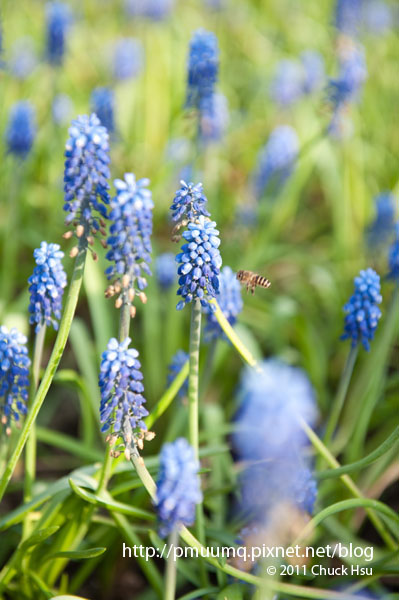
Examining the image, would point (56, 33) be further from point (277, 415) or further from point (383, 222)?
point (277, 415)

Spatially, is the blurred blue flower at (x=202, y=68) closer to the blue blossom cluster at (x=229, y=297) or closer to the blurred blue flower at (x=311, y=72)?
the blue blossom cluster at (x=229, y=297)

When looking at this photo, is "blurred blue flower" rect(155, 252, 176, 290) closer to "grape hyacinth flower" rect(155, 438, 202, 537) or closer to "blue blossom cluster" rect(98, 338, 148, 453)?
"blue blossom cluster" rect(98, 338, 148, 453)

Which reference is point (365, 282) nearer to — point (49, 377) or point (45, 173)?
point (49, 377)

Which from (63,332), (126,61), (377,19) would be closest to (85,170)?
(63,332)

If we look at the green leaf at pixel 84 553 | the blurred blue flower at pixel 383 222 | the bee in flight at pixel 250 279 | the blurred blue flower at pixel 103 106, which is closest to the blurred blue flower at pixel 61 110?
the blurred blue flower at pixel 103 106

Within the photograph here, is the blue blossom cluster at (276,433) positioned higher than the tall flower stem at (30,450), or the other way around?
the tall flower stem at (30,450)
